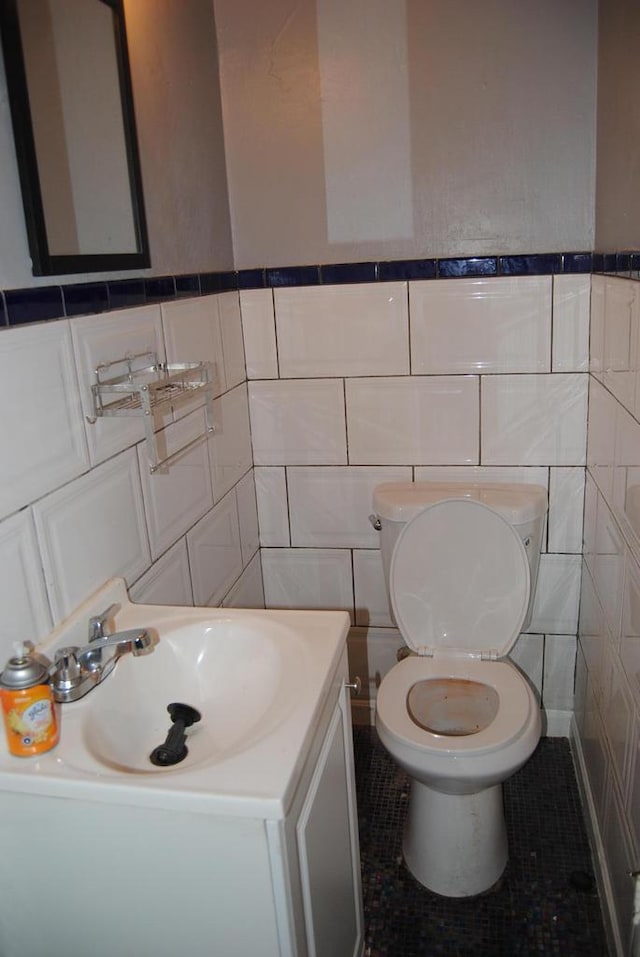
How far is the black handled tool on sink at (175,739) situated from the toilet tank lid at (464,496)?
3.18 feet

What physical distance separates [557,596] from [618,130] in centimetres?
129

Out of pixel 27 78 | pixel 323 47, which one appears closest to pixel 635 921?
pixel 27 78

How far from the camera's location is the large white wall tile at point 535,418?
84.0 inches

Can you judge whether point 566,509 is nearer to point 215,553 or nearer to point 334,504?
point 334,504

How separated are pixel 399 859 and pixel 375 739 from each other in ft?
1.58

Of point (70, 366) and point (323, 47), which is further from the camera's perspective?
point (323, 47)

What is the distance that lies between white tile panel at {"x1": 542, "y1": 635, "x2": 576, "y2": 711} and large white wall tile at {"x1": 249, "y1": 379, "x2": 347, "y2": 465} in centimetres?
87

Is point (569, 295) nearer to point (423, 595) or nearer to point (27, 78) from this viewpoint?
point (423, 595)

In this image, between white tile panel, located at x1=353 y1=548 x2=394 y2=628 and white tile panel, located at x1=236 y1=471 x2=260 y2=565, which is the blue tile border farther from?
white tile panel, located at x1=353 y1=548 x2=394 y2=628

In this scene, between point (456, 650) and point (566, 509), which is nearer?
point (456, 650)

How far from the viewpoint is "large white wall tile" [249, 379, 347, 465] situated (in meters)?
2.27

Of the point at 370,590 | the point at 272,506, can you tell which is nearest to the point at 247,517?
the point at 272,506

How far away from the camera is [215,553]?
6.57ft

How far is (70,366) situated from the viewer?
130cm
